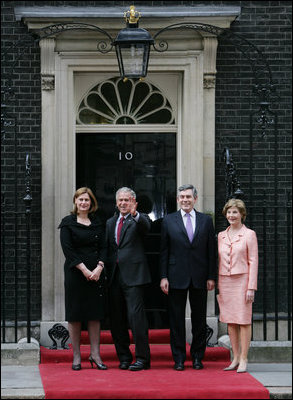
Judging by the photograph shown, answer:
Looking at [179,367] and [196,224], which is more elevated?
[196,224]

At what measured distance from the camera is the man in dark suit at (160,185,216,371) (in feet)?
32.5

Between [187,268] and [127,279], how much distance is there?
61 cm

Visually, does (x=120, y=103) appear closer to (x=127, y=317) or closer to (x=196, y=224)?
(x=196, y=224)

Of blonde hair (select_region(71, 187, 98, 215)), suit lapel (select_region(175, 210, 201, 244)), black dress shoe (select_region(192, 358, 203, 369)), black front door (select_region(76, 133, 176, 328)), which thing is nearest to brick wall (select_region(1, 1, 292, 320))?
black front door (select_region(76, 133, 176, 328))

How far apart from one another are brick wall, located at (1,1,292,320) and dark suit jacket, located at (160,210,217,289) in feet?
4.70

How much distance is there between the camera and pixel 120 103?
11.7m

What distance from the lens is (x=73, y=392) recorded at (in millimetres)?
8867

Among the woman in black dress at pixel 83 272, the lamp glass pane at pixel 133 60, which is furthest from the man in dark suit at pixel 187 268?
the lamp glass pane at pixel 133 60

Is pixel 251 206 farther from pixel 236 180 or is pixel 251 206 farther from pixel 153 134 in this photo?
pixel 153 134

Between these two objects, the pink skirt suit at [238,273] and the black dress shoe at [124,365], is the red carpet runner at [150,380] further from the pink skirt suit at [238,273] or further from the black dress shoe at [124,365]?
the pink skirt suit at [238,273]

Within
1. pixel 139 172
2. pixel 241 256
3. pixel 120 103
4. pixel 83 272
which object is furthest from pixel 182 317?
pixel 120 103

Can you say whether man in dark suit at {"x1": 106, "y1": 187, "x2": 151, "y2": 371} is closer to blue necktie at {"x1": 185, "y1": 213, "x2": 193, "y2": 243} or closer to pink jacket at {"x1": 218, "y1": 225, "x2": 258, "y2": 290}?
blue necktie at {"x1": 185, "y1": 213, "x2": 193, "y2": 243}

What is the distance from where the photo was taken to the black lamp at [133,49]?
32.6ft

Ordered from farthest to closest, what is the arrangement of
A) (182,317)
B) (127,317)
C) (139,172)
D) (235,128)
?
(139,172) < (235,128) < (127,317) < (182,317)
